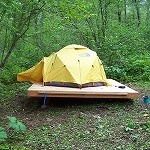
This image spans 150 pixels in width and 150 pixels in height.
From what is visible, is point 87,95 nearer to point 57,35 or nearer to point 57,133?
point 57,133

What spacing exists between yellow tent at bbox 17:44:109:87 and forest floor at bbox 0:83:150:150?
1.83ft

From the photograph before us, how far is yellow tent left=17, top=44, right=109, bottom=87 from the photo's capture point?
9.18m

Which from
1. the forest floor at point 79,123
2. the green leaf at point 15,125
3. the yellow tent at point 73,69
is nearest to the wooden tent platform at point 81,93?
the forest floor at point 79,123

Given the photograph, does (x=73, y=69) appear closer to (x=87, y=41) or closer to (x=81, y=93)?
(x=81, y=93)

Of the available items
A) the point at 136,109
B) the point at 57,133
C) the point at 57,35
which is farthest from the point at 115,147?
the point at 57,35

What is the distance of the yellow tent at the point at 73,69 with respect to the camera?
9.18 metres

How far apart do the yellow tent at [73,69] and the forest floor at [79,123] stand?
56 centimetres

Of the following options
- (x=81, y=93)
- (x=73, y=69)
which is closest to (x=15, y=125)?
(x=81, y=93)

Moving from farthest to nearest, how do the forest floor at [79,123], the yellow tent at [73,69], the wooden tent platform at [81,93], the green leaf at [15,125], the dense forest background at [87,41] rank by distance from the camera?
the dense forest background at [87,41] < the yellow tent at [73,69] < the wooden tent platform at [81,93] < the green leaf at [15,125] < the forest floor at [79,123]

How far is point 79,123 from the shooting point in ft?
24.0

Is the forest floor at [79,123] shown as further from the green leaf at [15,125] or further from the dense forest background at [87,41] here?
the dense forest background at [87,41]

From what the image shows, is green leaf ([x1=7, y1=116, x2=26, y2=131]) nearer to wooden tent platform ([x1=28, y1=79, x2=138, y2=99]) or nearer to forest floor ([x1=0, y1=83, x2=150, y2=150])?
forest floor ([x1=0, y1=83, x2=150, y2=150])

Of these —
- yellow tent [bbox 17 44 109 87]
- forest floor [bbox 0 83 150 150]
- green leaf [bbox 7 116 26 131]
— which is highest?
yellow tent [bbox 17 44 109 87]

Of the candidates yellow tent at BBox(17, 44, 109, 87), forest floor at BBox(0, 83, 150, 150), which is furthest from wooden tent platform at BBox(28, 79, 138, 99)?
yellow tent at BBox(17, 44, 109, 87)
